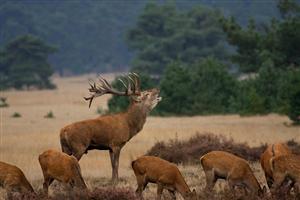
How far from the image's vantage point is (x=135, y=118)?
659 inches

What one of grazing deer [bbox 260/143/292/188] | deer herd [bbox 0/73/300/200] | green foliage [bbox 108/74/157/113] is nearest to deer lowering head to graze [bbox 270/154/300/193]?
deer herd [bbox 0/73/300/200]

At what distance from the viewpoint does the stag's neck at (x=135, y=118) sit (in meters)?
16.7

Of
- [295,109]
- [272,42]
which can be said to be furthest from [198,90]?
[295,109]

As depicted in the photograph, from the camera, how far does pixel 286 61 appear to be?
35.2m

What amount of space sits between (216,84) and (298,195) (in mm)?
27710

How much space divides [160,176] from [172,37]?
224 feet

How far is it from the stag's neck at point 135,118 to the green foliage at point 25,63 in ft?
202

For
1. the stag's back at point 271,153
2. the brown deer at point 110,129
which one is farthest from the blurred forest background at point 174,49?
the stag's back at point 271,153

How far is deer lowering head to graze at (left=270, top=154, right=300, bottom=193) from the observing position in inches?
479

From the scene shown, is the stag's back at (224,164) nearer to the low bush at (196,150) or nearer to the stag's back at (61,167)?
the stag's back at (61,167)

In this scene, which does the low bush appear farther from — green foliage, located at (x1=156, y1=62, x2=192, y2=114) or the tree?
the tree

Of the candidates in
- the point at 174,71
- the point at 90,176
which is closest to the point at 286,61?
the point at 174,71

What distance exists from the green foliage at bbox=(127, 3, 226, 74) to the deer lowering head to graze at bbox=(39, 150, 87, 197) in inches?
2476

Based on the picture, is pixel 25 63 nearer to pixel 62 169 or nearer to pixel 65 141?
pixel 65 141
